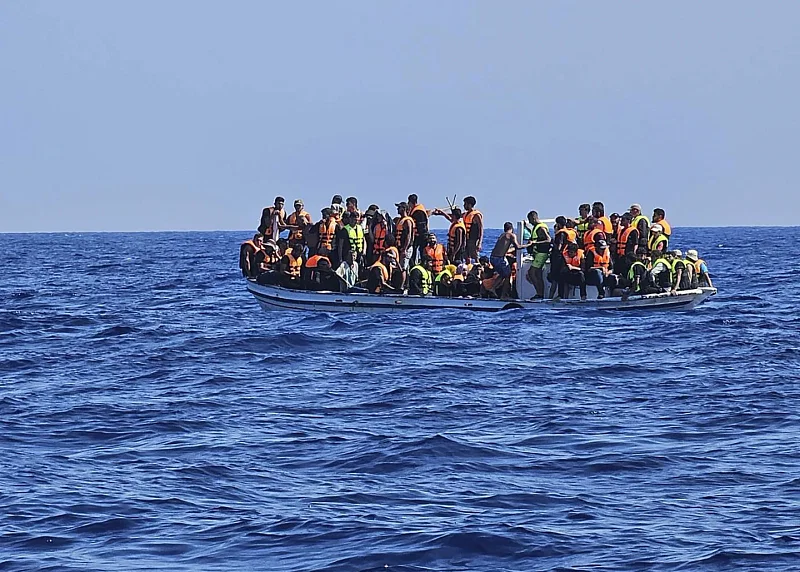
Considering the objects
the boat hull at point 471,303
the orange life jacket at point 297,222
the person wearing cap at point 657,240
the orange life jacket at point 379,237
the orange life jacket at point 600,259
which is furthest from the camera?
the orange life jacket at point 297,222

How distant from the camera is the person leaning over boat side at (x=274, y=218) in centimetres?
3133

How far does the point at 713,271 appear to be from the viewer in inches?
2218

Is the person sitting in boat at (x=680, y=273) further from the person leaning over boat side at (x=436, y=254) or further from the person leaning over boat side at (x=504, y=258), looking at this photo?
the person leaning over boat side at (x=436, y=254)

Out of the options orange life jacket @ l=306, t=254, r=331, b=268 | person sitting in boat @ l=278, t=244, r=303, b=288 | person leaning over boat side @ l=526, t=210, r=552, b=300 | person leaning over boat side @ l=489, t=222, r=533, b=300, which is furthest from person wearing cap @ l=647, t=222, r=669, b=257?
person sitting in boat @ l=278, t=244, r=303, b=288

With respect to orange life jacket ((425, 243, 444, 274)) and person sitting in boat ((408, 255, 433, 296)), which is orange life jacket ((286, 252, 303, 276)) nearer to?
person sitting in boat ((408, 255, 433, 296))

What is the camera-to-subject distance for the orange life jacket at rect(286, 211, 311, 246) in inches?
1205

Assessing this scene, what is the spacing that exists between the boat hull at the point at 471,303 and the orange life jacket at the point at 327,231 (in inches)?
44.4

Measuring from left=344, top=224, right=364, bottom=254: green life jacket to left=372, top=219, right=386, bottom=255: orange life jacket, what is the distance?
1.10 ft

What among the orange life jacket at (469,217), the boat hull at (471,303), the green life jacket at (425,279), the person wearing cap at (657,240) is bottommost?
the boat hull at (471,303)

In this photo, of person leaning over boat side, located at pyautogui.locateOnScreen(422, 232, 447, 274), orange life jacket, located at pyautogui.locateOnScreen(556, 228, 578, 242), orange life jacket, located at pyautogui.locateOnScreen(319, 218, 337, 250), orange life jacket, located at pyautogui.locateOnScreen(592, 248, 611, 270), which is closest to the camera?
orange life jacket, located at pyautogui.locateOnScreen(556, 228, 578, 242)

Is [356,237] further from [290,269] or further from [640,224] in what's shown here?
[640,224]

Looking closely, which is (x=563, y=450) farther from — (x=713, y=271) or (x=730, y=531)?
(x=713, y=271)

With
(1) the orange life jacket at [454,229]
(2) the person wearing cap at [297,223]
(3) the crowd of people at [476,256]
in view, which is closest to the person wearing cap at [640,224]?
(3) the crowd of people at [476,256]

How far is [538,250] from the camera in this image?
2800cm
